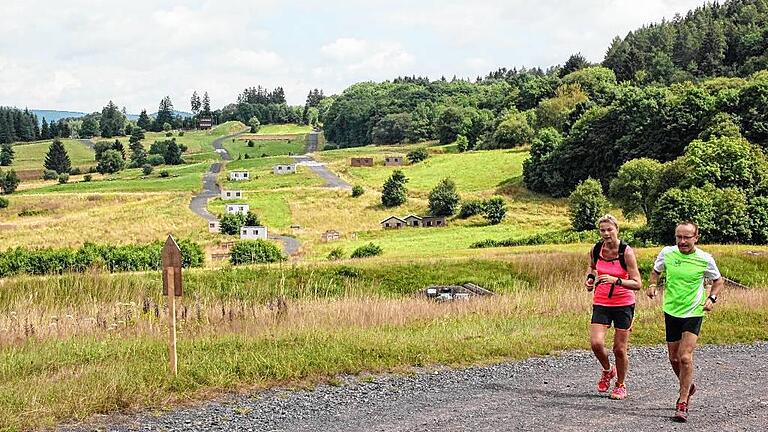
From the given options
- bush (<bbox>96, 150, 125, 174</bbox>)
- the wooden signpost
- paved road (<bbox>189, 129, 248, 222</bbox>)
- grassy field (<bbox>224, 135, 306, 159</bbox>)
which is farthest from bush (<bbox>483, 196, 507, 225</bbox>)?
grassy field (<bbox>224, 135, 306, 159</bbox>)

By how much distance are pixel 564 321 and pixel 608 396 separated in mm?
4573

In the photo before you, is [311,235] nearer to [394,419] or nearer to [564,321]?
[564,321]

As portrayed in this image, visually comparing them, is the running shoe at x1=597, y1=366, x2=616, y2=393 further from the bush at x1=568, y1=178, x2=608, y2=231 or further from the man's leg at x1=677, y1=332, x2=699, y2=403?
the bush at x1=568, y1=178, x2=608, y2=231

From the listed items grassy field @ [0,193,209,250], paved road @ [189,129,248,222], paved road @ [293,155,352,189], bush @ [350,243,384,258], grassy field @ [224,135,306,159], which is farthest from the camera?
grassy field @ [224,135,306,159]

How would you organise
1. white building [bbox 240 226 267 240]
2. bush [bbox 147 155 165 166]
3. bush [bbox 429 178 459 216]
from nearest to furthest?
1. white building [bbox 240 226 267 240]
2. bush [bbox 429 178 459 216]
3. bush [bbox 147 155 165 166]

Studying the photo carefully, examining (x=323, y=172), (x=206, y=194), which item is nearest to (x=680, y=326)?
(x=206, y=194)

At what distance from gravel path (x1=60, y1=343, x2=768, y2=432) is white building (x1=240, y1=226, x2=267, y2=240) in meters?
60.3

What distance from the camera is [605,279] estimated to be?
855 centimetres

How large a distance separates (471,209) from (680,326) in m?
70.8

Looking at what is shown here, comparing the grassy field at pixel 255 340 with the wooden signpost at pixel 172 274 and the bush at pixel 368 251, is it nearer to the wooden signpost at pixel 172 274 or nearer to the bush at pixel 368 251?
the wooden signpost at pixel 172 274

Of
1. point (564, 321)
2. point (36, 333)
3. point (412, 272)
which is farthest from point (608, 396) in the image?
point (412, 272)

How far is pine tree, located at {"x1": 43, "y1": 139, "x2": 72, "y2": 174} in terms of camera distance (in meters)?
144

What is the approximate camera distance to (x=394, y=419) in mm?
7730

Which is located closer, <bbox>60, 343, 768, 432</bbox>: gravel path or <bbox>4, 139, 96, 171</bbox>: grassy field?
<bbox>60, 343, 768, 432</bbox>: gravel path
